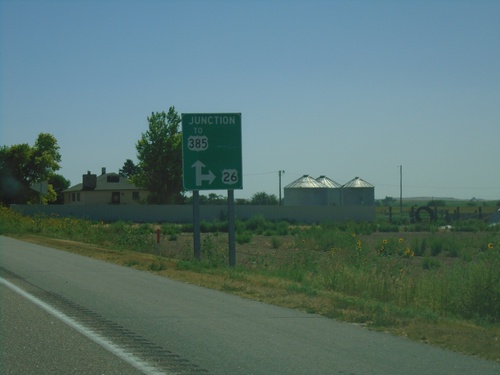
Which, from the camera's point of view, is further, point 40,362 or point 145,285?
point 145,285

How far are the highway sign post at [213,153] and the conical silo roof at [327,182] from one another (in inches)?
2619

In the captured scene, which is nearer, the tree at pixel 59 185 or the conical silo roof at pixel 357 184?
the conical silo roof at pixel 357 184

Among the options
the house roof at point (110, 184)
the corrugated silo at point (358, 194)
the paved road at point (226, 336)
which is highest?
the house roof at point (110, 184)

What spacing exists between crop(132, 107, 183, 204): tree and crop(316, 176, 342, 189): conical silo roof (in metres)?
19.4

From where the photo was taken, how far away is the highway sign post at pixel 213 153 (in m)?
23.5

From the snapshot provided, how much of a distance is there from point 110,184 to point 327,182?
27.8 meters

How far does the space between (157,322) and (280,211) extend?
63273mm

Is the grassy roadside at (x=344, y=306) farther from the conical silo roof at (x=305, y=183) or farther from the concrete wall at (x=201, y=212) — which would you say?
the conical silo roof at (x=305, y=183)

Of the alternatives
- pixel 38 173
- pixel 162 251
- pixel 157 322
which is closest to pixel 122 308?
pixel 157 322

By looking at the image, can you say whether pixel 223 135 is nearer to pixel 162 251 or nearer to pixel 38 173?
pixel 162 251

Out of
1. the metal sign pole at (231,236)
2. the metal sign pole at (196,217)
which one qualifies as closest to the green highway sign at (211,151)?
the metal sign pole at (231,236)

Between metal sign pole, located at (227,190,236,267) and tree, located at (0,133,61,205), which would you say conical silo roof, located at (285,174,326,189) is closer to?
A: tree, located at (0,133,61,205)

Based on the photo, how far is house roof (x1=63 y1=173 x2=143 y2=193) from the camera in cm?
9382

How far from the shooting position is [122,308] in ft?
45.3
